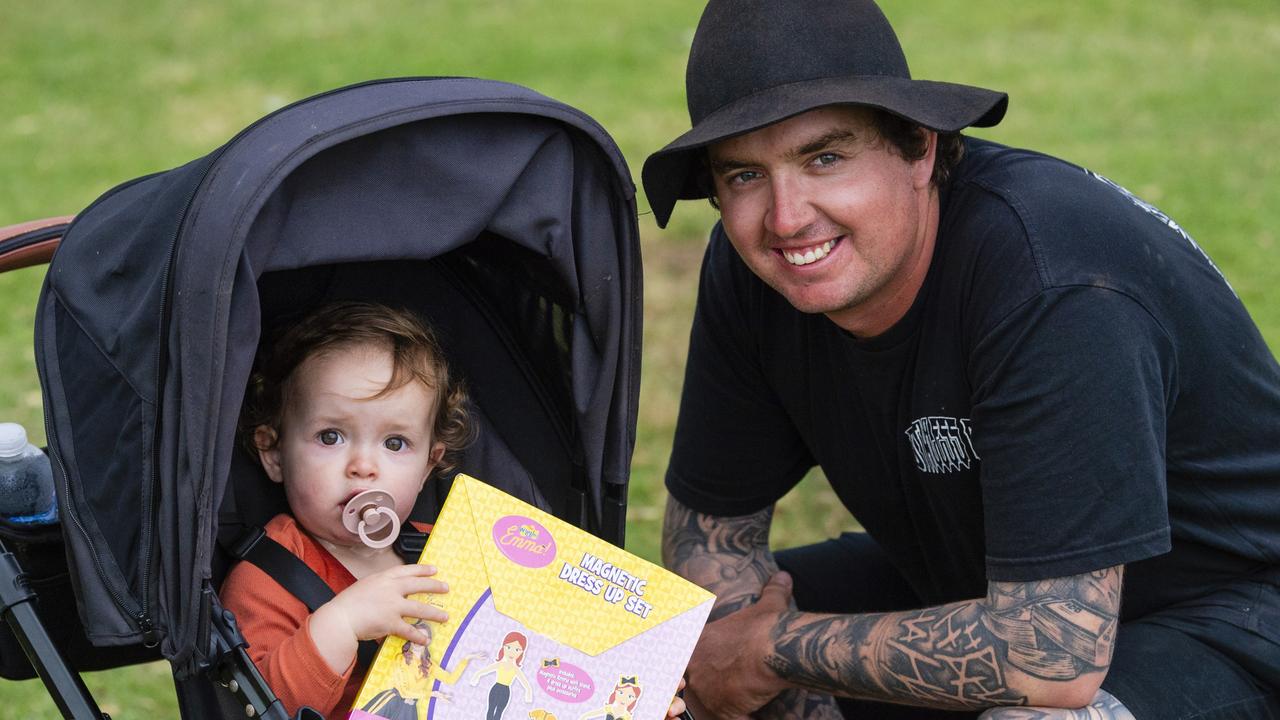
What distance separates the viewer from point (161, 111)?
845 cm

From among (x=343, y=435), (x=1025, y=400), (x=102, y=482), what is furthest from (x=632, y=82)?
(x=102, y=482)

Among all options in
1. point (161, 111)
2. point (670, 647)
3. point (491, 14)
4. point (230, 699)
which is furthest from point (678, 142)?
point (491, 14)

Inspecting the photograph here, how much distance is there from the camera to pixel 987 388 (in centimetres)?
257

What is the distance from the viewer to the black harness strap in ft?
8.34

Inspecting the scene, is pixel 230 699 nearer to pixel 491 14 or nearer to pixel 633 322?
pixel 633 322

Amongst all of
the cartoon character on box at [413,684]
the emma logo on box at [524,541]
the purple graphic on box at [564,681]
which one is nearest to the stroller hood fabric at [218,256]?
the cartoon character on box at [413,684]

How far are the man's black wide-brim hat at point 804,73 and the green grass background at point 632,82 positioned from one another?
7.96ft

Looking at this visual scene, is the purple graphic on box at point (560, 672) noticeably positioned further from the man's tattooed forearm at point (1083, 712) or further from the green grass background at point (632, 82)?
the green grass background at point (632, 82)

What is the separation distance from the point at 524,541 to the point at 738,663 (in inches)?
28.2

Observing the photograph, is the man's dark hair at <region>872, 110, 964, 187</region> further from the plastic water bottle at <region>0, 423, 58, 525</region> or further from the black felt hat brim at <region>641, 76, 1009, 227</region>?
the plastic water bottle at <region>0, 423, 58, 525</region>

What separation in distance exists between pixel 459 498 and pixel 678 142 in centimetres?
77

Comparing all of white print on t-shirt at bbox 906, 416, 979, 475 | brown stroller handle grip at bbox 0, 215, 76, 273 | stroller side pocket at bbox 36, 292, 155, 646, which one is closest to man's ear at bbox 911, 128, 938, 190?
white print on t-shirt at bbox 906, 416, 979, 475

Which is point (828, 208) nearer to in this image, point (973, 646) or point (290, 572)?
point (973, 646)

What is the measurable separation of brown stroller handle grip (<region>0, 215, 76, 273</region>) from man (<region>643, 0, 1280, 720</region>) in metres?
1.16
